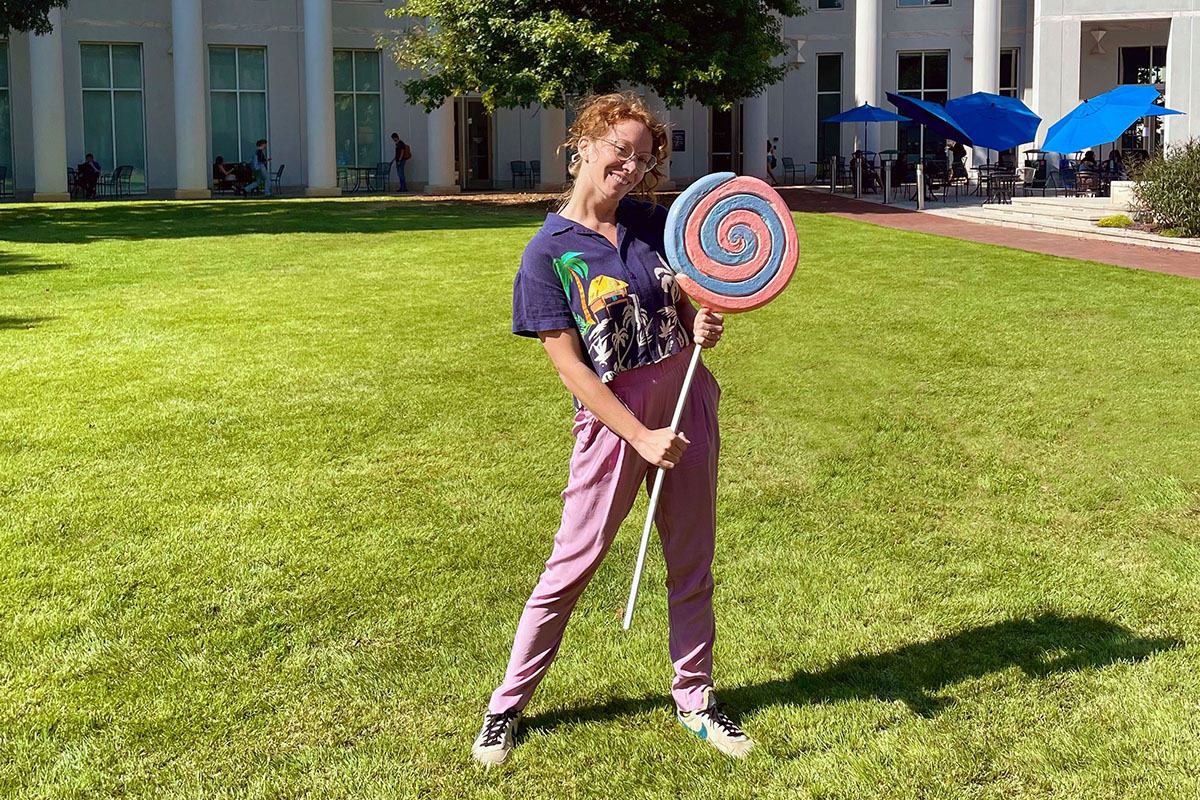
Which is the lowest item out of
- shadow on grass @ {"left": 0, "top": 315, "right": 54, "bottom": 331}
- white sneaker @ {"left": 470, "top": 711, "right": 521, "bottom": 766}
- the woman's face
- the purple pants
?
white sneaker @ {"left": 470, "top": 711, "right": 521, "bottom": 766}

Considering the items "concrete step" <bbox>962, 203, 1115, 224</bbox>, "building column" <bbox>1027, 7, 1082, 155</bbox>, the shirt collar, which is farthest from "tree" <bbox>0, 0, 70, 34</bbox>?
"building column" <bbox>1027, 7, 1082, 155</bbox>

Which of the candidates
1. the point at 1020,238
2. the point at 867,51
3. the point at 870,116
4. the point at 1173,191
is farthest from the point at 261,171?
the point at 1173,191

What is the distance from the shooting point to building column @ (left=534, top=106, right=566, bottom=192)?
33594 millimetres

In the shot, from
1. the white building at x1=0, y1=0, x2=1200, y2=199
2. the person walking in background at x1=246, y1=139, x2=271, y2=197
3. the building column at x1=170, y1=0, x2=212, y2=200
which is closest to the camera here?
the building column at x1=170, y1=0, x2=212, y2=200

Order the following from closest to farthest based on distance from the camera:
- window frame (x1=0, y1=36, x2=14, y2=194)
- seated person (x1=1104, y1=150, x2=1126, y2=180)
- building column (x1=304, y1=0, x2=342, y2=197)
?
seated person (x1=1104, y1=150, x2=1126, y2=180) < window frame (x1=0, y1=36, x2=14, y2=194) < building column (x1=304, y1=0, x2=342, y2=197)

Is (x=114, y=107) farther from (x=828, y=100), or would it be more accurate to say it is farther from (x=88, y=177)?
(x=828, y=100)

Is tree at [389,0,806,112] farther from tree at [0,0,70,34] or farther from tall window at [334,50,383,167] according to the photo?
tall window at [334,50,383,167]

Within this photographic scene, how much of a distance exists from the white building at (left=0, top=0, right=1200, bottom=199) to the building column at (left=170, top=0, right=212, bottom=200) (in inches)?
1.6

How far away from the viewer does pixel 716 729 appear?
3.65 metres

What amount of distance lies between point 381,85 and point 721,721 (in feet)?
110

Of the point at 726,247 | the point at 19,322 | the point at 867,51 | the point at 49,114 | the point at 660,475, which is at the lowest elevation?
the point at 660,475

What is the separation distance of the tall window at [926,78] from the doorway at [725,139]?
193 inches

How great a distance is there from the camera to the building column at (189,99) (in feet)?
101

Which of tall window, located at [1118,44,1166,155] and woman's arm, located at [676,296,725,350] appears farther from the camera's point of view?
tall window, located at [1118,44,1166,155]
